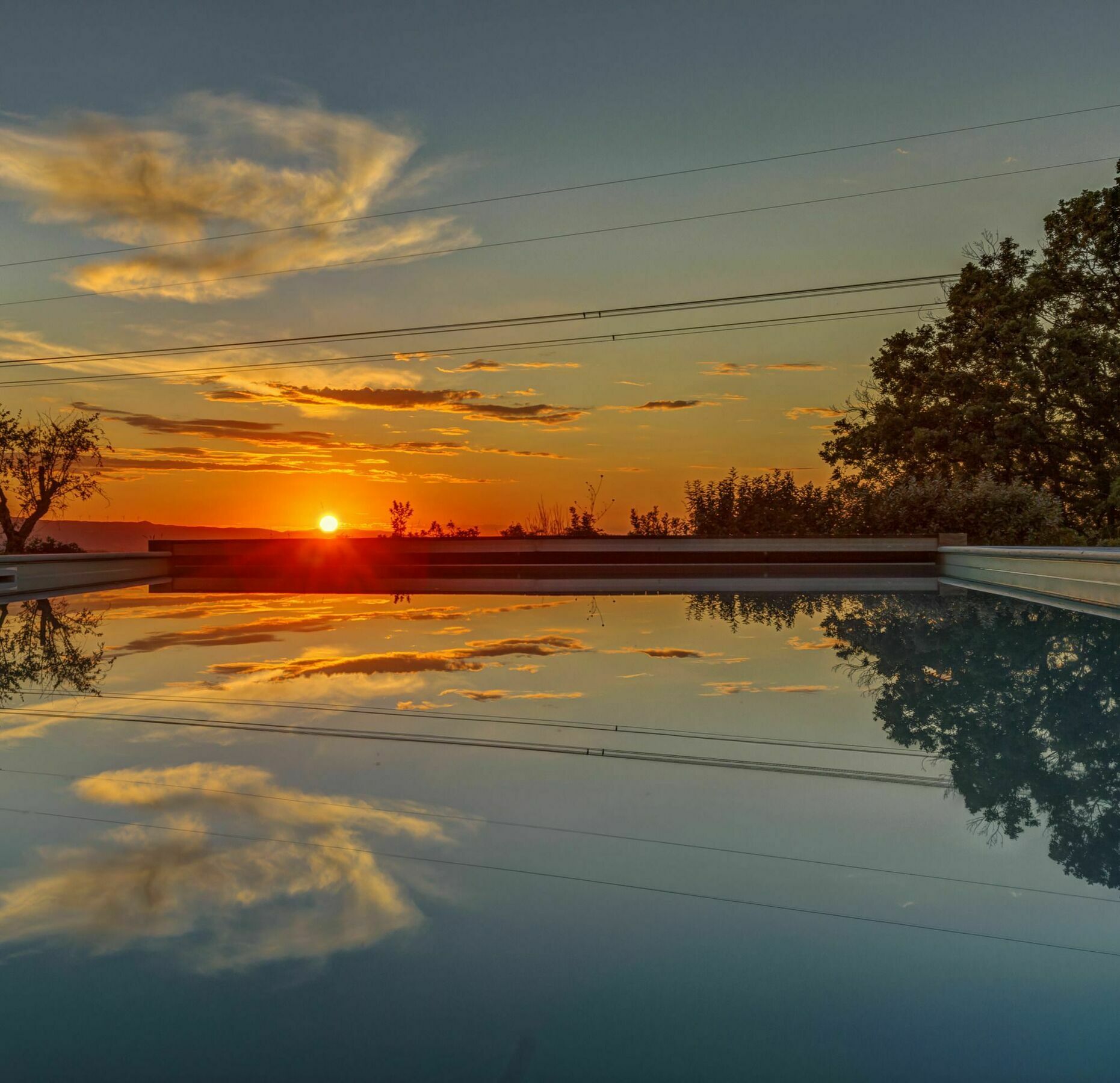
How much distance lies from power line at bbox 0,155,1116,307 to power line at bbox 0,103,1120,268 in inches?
23.3

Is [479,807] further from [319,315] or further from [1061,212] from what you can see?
[1061,212]

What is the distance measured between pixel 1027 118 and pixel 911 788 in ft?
42.4

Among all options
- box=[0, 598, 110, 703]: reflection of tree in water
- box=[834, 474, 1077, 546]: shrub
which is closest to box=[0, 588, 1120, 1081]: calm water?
box=[0, 598, 110, 703]: reflection of tree in water

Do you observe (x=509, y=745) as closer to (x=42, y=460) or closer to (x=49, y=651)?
(x=49, y=651)

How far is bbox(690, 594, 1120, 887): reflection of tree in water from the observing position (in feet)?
8.34

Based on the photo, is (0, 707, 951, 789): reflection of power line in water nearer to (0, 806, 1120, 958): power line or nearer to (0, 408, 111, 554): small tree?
(0, 806, 1120, 958): power line

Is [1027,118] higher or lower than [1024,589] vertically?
higher

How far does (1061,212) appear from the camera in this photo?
18547 mm

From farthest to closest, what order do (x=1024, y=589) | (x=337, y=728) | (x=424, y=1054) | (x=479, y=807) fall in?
(x=1024, y=589)
(x=337, y=728)
(x=479, y=807)
(x=424, y=1054)

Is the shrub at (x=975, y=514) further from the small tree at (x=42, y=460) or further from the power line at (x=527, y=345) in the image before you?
the small tree at (x=42, y=460)

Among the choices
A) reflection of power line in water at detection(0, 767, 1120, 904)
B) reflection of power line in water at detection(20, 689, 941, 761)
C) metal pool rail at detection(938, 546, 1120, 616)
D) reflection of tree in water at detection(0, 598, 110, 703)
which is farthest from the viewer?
metal pool rail at detection(938, 546, 1120, 616)

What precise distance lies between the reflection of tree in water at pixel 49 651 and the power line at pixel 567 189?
7.68 m

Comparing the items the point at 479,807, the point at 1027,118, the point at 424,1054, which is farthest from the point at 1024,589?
the point at 424,1054

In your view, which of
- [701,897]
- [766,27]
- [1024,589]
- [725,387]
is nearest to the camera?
[701,897]
